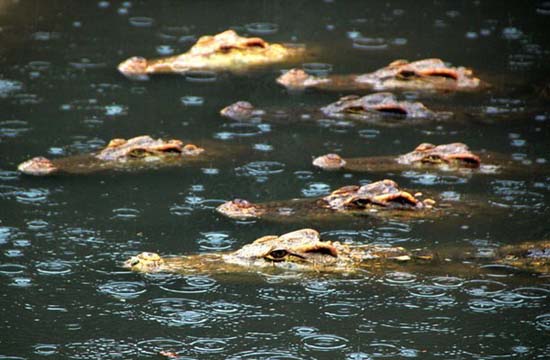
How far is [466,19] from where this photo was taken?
748 inches

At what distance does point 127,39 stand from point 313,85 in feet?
12.2

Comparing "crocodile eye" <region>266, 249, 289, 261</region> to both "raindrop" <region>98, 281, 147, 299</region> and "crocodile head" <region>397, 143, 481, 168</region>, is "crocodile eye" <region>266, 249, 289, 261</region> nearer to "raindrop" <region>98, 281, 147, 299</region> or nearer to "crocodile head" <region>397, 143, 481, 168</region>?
"raindrop" <region>98, 281, 147, 299</region>

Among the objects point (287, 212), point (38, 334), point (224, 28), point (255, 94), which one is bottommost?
point (38, 334)

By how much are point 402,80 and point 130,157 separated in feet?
15.4

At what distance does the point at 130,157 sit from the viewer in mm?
11961

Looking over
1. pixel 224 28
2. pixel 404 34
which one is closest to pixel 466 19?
pixel 404 34

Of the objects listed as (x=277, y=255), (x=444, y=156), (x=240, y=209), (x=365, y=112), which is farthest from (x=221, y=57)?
(x=277, y=255)

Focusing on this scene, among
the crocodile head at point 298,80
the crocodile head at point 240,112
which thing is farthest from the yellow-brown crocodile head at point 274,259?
the crocodile head at point 298,80

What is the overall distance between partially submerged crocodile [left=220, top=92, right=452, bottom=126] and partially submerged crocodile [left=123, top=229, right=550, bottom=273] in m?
4.51

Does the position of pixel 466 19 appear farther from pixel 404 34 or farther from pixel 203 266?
pixel 203 266

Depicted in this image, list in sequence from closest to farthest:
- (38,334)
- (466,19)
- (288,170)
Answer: (38,334)
(288,170)
(466,19)

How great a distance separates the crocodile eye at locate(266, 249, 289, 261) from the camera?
29.6 feet

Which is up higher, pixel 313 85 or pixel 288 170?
pixel 313 85

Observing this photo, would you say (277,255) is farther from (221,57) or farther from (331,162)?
(221,57)
